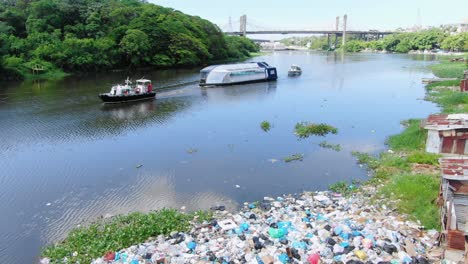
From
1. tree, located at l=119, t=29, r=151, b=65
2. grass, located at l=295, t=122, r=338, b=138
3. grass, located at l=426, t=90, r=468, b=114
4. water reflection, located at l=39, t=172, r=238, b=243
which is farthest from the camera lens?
tree, located at l=119, t=29, r=151, b=65

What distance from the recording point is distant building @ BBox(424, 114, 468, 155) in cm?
1177

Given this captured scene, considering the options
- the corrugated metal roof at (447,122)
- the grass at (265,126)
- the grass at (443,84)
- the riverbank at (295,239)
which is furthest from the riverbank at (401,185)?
the grass at (443,84)

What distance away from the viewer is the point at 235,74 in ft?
137

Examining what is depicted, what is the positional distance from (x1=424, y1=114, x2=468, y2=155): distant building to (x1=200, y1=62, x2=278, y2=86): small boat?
2955 cm

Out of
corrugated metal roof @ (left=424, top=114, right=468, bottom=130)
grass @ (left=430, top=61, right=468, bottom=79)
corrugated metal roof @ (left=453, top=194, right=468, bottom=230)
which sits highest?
grass @ (left=430, top=61, right=468, bottom=79)

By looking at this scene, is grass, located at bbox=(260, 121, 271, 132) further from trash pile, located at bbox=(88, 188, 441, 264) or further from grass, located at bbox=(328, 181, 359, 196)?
trash pile, located at bbox=(88, 188, 441, 264)

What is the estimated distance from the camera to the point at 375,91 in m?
36.4

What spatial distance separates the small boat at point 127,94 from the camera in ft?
96.8

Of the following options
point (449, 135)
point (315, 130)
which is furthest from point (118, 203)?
point (315, 130)

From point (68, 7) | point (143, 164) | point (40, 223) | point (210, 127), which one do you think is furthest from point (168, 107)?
point (68, 7)

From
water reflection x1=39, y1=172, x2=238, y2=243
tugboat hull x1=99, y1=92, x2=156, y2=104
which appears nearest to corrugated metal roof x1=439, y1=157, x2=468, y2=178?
water reflection x1=39, y1=172, x2=238, y2=243

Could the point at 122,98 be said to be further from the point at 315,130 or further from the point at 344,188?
the point at 344,188

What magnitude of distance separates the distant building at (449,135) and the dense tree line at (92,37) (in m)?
46.1

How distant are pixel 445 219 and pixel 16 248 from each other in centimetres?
1082
